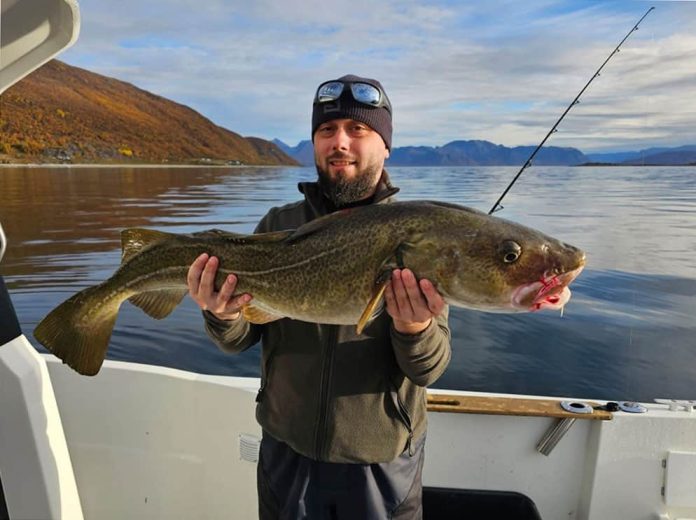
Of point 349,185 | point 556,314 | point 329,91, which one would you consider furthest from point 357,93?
point 556,314

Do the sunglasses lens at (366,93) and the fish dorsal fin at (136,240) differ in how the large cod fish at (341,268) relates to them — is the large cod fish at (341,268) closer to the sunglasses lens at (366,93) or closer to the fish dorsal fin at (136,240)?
the fish dorsal fin at (136,240)

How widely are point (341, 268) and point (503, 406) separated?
81.0 inches

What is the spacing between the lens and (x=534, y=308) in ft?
6.80

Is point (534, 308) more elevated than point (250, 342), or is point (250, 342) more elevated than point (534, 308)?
point (534, 308)

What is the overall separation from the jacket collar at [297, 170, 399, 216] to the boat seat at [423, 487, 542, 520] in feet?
7.60

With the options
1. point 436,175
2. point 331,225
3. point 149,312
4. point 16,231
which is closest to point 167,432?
point 149,312

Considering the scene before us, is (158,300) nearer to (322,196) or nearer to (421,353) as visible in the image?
(322,196)

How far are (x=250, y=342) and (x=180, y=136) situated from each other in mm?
131518

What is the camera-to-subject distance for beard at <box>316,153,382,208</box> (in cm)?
273

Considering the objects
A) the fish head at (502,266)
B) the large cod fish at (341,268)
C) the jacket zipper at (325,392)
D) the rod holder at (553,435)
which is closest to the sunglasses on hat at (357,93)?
the large cod fish at (341,268)

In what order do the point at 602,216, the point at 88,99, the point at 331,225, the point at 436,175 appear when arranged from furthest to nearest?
the point at 88,99
the point at 436,175
the point at 602,216
the point at 331,225

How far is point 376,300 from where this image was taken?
2.17 metres

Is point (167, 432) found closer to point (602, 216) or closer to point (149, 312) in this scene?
point (149, 312)

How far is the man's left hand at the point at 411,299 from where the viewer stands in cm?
217
